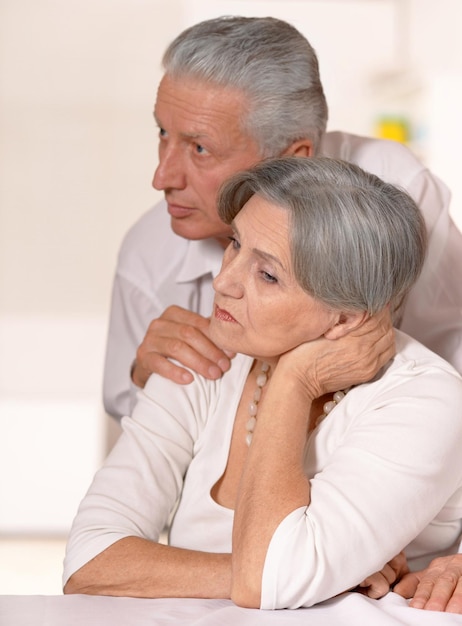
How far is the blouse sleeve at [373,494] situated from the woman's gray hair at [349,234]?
0.54 feet

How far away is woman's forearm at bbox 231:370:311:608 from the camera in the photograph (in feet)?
4.66

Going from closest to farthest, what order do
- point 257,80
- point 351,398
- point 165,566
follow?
point 165,566 < point 351,398 < point 257,80

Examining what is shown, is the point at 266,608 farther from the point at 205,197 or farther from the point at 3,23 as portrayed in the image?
the point at 3,23

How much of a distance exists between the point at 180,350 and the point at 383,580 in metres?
0.57

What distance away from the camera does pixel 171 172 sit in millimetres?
1980

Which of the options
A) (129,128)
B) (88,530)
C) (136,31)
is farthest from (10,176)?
(88,530)

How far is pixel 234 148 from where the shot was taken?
198cm

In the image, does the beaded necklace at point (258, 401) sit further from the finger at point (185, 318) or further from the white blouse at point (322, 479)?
the finger at point (185, 318)

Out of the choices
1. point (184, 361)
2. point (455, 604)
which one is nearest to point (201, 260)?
point (184, 361)

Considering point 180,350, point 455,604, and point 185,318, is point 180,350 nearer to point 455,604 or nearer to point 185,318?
point 185,318

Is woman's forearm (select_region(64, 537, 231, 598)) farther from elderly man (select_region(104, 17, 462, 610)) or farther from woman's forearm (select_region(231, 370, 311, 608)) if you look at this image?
elderly man (select_region(104, 17, 462, 610))

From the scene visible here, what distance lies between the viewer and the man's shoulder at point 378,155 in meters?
2.16

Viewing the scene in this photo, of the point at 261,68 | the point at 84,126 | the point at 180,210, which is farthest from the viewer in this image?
the point at 84,126

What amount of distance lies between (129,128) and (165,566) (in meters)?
4.04
